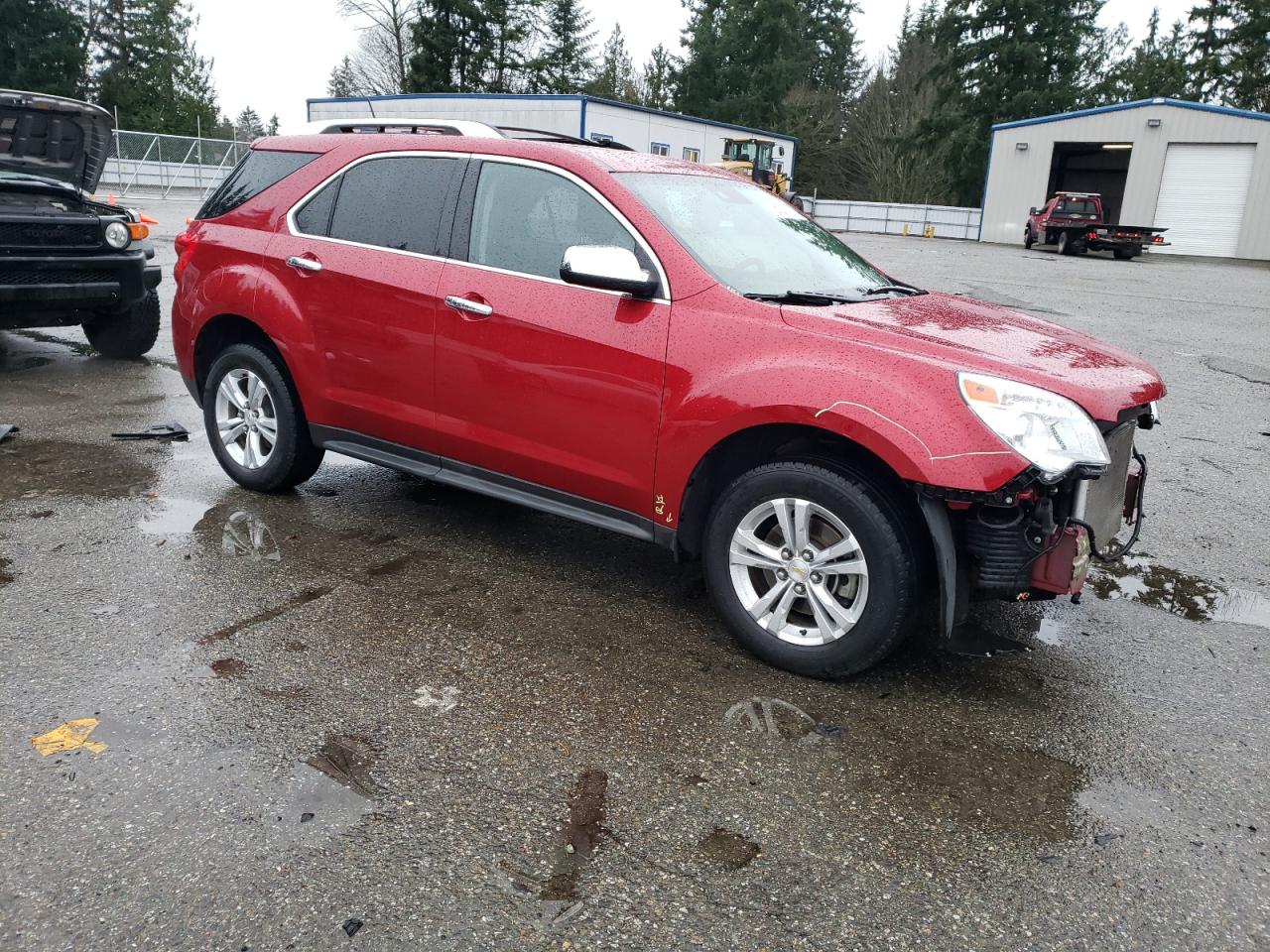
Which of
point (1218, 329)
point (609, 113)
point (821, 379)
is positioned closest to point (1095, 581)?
point (821, 379)

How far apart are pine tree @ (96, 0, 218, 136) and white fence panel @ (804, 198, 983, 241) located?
32.7 metres

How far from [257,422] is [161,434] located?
1.64 metres

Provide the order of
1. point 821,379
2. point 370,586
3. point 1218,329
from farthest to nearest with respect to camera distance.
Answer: point 1218,329, point 370,586, point 821,379

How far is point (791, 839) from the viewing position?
8.73ft

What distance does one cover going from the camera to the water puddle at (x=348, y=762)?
9.26 ft

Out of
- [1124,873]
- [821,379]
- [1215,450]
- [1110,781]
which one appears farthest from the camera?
[1215,450]

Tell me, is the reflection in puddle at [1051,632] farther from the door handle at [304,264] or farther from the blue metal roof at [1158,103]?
the blue metal roof at [1158,103]

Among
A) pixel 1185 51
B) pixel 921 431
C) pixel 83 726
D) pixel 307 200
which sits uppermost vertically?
pixel 1185 51

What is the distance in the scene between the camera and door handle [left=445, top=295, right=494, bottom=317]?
4133 millimetres

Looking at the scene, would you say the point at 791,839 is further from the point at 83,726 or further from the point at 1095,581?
the point at 1095,581

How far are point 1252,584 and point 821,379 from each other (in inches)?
102

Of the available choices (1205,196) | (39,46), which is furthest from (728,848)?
(39,46)

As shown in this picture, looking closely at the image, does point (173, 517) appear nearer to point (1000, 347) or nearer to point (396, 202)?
point (396, 202)

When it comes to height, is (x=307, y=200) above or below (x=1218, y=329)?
above
